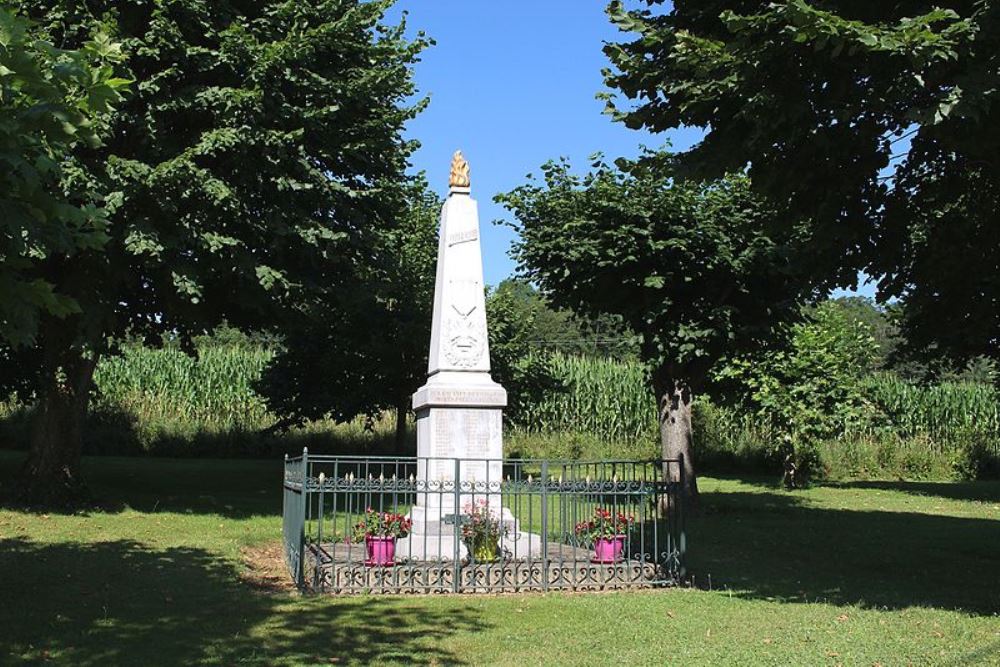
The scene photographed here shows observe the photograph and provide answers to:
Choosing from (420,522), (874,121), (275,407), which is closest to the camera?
(874,121)

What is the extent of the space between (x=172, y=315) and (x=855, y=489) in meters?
20.4

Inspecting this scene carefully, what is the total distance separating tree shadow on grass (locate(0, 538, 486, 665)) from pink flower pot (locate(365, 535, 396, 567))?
90 centimetres

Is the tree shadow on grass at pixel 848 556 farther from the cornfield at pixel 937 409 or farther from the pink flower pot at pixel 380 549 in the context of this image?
the cornfield at pixel 937 409

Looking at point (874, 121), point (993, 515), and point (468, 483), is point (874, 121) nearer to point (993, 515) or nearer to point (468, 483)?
point (468, 483)

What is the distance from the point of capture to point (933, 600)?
31.6ft

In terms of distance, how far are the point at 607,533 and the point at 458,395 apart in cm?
261

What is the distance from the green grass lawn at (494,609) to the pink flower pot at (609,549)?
2.77 feet

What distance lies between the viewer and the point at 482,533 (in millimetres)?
10492

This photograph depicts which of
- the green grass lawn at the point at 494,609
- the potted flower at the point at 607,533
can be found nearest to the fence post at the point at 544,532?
the green grass lawn at the point at 494,609

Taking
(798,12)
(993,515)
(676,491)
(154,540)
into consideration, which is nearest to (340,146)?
(154,540)

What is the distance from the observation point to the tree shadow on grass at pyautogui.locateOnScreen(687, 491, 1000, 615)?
33.1 ft

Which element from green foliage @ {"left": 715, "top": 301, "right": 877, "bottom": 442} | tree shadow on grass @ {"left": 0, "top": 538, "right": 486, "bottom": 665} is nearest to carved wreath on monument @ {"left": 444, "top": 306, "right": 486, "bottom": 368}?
tree shadow on grass @ {"left": 0, "top": 538, "right": 486, "bottom": 665}

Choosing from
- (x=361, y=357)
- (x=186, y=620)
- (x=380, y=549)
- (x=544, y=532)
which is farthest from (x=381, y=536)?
(x=361, y=357)

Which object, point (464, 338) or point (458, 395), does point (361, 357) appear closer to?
point (464, 338)
